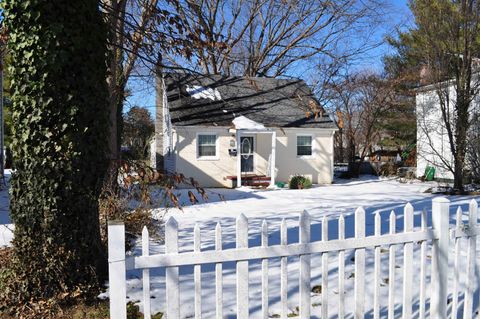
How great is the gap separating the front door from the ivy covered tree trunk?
43.3ft

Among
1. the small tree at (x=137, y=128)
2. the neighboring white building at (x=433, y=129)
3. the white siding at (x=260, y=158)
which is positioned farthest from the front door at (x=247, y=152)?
the small tree at (x=137, y=128)

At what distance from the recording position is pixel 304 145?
56.6ft

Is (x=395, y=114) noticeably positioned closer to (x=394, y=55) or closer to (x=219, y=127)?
(x=394, y=55)

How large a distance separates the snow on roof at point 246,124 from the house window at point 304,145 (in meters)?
2.25

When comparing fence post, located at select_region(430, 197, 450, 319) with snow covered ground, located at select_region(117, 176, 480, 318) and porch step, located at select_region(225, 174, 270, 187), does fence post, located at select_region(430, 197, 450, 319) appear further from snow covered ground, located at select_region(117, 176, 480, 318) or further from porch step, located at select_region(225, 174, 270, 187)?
porch step, located at select_region(225, 174, 270, 187)

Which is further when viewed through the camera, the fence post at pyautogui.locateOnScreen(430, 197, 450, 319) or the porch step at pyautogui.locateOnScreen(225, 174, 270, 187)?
the porch step at pyautogui.locateOnScreen(225, 174, 270, 187)

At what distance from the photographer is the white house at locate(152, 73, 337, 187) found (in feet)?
51.2

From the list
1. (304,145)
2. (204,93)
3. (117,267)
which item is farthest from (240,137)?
(117,267)

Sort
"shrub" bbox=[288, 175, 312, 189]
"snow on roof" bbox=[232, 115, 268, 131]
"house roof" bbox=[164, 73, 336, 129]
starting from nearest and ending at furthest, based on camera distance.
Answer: "shrub" bbox=[288, 175, 312, 189] → "snow on roof" bbox=[232, 115, 268, 131] → "house roof" bbox=[164, 73, 336, 129]

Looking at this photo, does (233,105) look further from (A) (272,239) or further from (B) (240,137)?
(A) (272,239)

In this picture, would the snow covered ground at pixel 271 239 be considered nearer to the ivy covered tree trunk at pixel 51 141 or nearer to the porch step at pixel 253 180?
the ivy covered tree trunk at pixel 51 141

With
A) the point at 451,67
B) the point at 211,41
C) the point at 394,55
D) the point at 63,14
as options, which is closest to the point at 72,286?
the point at 63,14

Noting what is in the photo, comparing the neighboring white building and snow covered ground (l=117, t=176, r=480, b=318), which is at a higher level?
the neighboring white building

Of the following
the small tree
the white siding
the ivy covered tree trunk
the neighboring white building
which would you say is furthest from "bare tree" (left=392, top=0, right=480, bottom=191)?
the small tree
